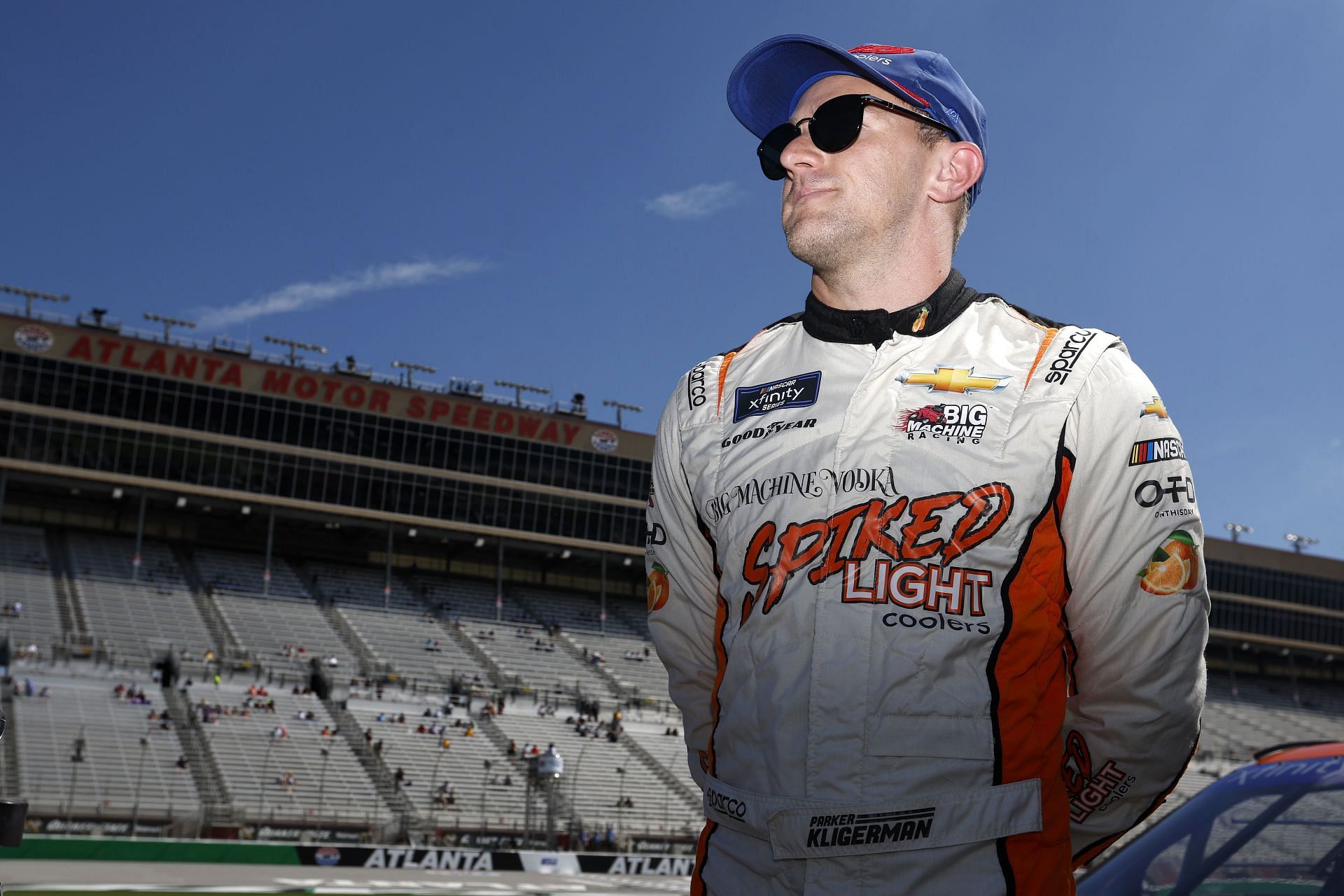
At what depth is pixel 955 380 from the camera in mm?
2184

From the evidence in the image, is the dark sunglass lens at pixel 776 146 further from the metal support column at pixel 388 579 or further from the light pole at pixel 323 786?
the metal support column at pixel 388 579

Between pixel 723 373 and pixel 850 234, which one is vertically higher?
pixel 850 234

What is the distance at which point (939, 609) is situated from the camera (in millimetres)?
1966

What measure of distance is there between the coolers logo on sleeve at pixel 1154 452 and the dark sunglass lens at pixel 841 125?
2.68ft

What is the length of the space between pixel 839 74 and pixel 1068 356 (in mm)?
782

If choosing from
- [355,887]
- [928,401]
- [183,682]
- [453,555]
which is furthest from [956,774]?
[453,555]

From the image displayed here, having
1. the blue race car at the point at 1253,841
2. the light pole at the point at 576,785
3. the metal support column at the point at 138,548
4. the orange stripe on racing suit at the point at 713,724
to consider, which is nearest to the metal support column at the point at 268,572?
the metal support column at the point at 138,548

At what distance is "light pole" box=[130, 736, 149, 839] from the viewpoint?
27.4 m

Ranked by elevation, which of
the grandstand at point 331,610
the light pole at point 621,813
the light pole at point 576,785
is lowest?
the light pole at point 621,813

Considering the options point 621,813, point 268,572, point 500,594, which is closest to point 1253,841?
point 621,813

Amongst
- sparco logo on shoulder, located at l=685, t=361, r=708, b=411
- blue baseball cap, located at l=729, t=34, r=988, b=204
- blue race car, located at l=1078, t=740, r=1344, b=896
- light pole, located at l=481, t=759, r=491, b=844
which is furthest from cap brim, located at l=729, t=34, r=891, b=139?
light pole, located at l=481, t=759, r=491, b=844

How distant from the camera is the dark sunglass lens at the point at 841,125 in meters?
2.39

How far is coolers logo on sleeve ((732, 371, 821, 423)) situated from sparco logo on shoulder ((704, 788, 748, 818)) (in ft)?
2.34

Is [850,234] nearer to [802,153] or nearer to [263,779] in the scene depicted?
[802,153]
